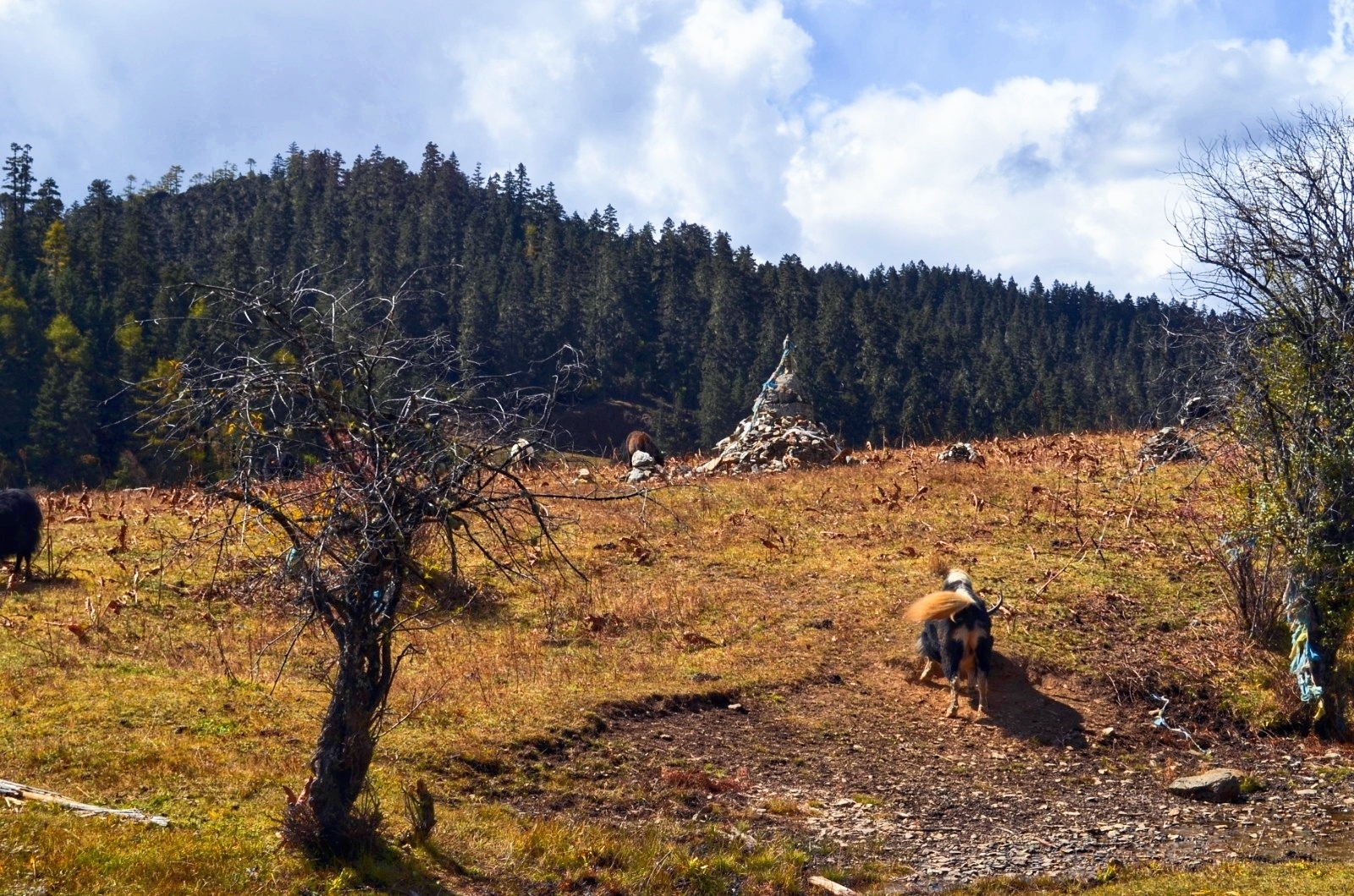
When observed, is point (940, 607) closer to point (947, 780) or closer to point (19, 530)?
point (947, 780)

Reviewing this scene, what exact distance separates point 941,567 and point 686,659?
16.5 ft

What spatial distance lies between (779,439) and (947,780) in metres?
16.2

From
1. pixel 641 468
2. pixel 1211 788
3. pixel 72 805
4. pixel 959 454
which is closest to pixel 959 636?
pixel 1211 788

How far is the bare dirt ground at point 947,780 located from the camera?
31.8ft

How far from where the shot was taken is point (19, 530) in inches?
615

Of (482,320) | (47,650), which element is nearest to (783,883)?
(47,650)

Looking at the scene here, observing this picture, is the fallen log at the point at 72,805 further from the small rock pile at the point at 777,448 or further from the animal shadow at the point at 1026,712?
the small rock pile at the point at 777,448

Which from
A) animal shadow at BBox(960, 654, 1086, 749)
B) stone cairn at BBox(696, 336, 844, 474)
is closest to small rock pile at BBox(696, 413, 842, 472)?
stone cairn at BBox(696, 336, 844, 474)

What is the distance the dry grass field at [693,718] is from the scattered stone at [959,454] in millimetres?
5063

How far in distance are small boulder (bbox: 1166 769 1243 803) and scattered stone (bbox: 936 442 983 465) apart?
14046 mm

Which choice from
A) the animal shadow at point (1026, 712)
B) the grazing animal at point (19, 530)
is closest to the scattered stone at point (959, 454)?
the animal shadow at point (1026, 712)

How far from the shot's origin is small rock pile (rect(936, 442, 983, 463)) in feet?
82.8

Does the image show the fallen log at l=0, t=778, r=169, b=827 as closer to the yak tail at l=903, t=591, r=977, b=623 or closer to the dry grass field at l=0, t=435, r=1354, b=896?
the dry grass field at l=0, t=435, r=1354, b=896

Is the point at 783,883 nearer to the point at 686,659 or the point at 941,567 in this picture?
the point at 686,659
